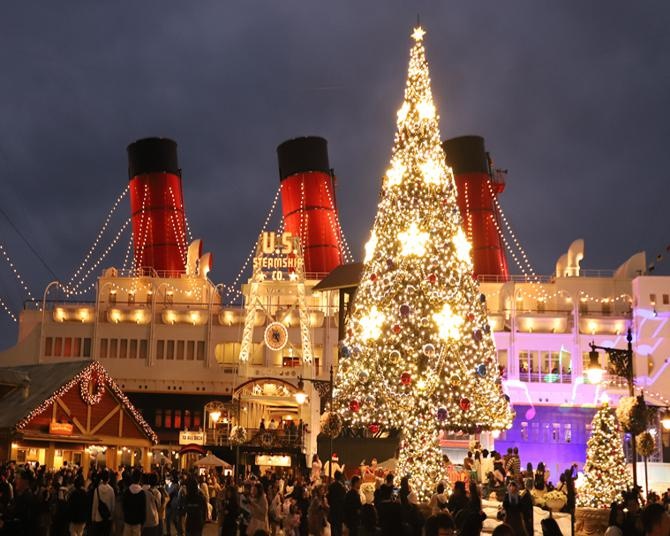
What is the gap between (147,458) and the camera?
3058cm

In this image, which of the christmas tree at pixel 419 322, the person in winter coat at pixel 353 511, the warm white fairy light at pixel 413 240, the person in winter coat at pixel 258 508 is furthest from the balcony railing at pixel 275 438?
the person in winter coat at pixel 353 511

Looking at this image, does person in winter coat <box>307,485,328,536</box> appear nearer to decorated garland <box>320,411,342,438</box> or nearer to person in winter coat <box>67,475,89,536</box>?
person in winter coat <box>67,475,89,536</box>

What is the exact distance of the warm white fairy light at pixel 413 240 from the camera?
23.8 metres

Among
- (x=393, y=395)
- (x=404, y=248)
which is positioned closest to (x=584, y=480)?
(x=393, y=395)

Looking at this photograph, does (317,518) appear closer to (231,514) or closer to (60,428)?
(231,514)

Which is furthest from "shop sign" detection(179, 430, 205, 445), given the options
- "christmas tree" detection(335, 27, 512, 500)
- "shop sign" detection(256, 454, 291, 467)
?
"christmas tree" detection(335, 27, 512, 500)

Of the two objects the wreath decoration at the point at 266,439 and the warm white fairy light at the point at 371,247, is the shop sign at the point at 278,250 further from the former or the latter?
the warm white fairy light at the point at 371,247

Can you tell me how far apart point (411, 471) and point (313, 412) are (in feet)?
77.8

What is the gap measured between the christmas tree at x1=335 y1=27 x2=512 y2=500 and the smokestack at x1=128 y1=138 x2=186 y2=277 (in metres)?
32.3

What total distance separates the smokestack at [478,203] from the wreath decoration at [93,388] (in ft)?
92.1

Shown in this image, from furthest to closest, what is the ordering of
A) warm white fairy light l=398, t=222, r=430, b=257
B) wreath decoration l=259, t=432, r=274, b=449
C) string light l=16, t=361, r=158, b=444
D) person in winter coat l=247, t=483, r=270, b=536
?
wreath decoration l=259, t=432, r=274, b=449
string light l=16, t=361, r=158, b=444
warm white fairy light l=398, t=222, r=430, b=257
person in winter coat l=247, t=483, r=270, b=536

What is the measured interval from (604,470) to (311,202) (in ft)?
127

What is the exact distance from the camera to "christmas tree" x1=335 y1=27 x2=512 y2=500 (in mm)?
22953

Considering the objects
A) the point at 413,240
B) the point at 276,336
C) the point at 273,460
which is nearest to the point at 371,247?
the point at 413,240
